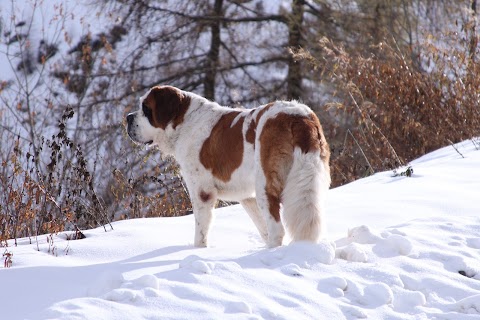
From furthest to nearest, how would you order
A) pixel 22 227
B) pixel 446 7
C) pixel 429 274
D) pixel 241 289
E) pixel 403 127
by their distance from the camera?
pixel 446 7, pixel 403 127, pixel 22 227, pixel 429 274, pixel 241 289

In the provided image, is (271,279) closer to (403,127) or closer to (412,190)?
(412,190)

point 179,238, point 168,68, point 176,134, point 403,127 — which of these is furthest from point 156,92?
point 168,68

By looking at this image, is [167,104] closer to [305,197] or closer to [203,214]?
[203,214]

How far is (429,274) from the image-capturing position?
15.2 feet

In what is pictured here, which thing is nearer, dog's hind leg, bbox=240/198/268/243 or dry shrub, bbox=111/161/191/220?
dog's hind leg, bbox=240/198/268/243

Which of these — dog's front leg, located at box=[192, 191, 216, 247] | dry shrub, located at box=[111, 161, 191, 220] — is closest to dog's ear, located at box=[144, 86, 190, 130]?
dog's front leg, located at box=[192, 191, 216, 247]

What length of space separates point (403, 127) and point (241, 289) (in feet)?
19.8

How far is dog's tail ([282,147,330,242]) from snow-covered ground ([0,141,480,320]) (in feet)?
0.38

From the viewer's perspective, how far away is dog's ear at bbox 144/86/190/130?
20.3ft

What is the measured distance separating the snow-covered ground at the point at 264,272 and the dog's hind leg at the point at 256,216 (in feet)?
0.45

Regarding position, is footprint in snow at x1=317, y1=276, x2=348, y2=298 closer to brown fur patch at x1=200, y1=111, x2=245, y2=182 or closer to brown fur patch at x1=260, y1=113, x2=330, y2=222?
brown fur patch at x1=260, y1=113, x2=330, y2=222

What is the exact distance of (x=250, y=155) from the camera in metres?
5.33

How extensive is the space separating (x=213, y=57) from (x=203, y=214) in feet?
36.7

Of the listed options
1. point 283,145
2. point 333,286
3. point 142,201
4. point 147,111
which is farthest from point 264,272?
point 142,201
